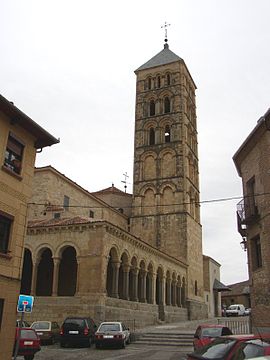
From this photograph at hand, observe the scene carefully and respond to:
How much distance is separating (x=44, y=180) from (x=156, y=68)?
2438cm

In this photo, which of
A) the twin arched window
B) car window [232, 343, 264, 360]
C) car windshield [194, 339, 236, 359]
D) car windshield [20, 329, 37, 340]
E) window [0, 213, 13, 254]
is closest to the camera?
Answer: car window [232, 343, 264, 360]

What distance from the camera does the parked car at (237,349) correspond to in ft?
25.4

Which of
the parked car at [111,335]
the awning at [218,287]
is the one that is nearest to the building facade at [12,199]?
the parked car at [111,335]

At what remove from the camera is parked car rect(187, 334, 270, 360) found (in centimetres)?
773

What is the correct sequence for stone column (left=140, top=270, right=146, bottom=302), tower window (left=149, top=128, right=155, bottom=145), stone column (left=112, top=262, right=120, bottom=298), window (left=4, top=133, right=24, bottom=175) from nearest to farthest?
window (left=4, top=133, right=24, bottom=175), stone column (left=112, top=262, right=120, bottom=298), stone column (left=140, top=270, right=146, bottom=302), tower window (left=149, top=128, right=155, bottom=145)

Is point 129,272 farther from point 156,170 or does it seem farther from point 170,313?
point 156,170

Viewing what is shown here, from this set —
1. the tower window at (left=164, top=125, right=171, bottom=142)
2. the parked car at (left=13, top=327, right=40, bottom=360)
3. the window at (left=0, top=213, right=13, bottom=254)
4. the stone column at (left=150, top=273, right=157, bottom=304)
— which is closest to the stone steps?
the stone column at (left=150, top=273, right=157, bottom=304)

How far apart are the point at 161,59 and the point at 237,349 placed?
158 ft

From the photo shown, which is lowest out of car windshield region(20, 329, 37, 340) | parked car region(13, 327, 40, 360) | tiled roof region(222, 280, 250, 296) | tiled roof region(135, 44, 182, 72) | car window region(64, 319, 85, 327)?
parked car region(13, 327, 40, 360)

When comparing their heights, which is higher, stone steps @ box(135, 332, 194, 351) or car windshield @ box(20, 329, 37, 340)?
car windshield @ box(20, 329, 37, 340)

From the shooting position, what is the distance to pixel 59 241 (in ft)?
87.1

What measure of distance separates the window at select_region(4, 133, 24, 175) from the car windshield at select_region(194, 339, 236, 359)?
9502mm

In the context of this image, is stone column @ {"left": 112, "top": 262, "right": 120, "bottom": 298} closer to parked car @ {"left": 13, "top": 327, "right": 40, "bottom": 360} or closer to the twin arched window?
parked car @ {"left": 13, "top": 327, "right": 40, "bottom": 360}

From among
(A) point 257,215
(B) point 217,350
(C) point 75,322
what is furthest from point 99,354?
(B) point 217,350
